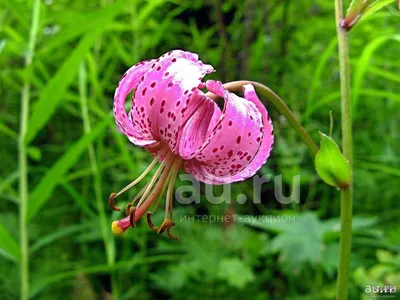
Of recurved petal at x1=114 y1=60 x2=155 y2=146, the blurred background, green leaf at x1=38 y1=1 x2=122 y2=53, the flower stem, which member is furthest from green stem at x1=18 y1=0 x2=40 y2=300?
the flower stem

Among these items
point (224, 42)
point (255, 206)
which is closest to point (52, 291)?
point (255, 206)

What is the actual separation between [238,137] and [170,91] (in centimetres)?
9

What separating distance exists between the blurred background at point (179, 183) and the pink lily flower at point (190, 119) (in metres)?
0.34

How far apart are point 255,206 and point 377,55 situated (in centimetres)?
75

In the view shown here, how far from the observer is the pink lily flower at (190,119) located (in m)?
0.46

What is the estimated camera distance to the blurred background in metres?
0.99

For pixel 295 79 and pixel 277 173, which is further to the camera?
pixel 295 79

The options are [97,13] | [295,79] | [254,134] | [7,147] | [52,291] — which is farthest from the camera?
[295,79]

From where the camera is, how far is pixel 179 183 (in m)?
1.50

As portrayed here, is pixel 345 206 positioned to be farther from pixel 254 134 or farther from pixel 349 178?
pixel 254 134

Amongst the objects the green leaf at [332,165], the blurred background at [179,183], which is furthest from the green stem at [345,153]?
the blurred background at [179,183]

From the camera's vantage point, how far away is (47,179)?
0.86 meters

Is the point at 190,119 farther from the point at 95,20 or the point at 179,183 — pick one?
the point at 179,183

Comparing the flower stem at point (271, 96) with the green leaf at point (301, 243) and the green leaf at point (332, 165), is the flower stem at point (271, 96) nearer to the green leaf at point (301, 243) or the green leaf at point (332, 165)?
the green leaf at point (332, 165)
